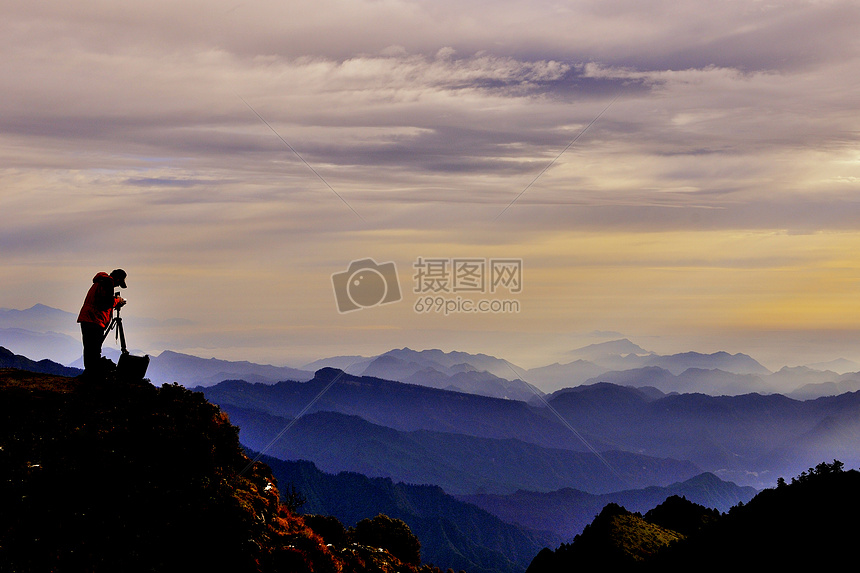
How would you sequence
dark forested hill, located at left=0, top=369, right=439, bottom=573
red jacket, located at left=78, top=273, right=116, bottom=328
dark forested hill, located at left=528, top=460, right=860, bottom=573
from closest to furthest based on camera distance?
dark forested hill, located at left=0, top=369, right=439, bottom=573 < dark forested hill, located at left=528, top=460, right=860, bottom=573 < red jacket, located at left=78, top=273, right=116, bottom=328

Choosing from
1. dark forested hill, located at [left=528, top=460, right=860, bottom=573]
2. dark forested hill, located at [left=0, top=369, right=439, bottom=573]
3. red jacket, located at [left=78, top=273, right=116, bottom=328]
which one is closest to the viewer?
dark forested hill, located at [left=0, top=369, right=439, bottom=573]

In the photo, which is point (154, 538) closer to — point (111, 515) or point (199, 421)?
point (111, 515)

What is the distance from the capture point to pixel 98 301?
2348 centimetres

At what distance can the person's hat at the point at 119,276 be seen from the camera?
23.8m

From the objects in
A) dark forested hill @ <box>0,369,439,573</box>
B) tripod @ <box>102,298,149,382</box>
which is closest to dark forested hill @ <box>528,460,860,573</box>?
dark forested hill @ <box>0,369,439,573</box>

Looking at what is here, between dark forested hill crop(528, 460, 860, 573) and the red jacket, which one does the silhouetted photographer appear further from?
dark forested hill crop(528, 460, 860, 573)

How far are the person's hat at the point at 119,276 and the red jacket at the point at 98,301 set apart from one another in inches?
7.5

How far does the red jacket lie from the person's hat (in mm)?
190

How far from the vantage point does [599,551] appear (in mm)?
36281

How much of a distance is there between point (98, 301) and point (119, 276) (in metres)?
1.10

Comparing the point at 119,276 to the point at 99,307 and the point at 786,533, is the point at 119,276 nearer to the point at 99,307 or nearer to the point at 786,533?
the point at 99,307

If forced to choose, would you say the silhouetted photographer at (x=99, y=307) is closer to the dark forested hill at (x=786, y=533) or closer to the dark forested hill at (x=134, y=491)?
the dark forested hill at (x=134, y=491)

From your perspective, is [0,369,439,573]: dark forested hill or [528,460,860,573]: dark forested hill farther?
[528,460,860,573]: dark forested hill

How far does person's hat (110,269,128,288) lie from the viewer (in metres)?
23.8
